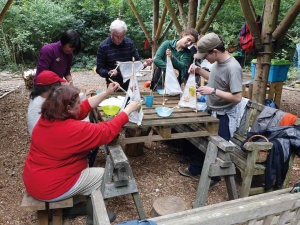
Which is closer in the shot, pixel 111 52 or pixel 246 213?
pixel 246 213

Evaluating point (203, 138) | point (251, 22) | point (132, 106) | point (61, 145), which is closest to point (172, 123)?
point (132, 106)

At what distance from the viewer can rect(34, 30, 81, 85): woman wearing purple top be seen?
3148 mm

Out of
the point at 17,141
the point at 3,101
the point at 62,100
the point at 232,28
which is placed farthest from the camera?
the point at 232,28

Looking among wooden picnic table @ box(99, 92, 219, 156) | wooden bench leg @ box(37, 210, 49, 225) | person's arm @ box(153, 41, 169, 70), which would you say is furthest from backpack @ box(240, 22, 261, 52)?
wooden bench leg @ box(37, 210, 49, 225)

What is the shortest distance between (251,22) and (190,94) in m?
1.71

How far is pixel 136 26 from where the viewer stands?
15078 mm

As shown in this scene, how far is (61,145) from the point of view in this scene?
1886mm

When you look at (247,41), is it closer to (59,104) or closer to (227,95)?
(227,95)

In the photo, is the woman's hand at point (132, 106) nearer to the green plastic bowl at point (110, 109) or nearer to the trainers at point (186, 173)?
the green plastic bowl at point (110, 109)

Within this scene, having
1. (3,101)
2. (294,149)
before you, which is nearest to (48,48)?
(294,149)

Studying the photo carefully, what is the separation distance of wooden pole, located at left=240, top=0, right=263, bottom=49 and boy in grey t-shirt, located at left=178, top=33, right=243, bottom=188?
131 cm

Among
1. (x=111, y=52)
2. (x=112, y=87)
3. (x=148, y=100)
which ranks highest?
(x=111, y=52)

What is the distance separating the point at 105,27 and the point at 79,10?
64.8 inches

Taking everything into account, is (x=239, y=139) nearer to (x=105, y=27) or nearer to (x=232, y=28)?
(x=232, y=28)
